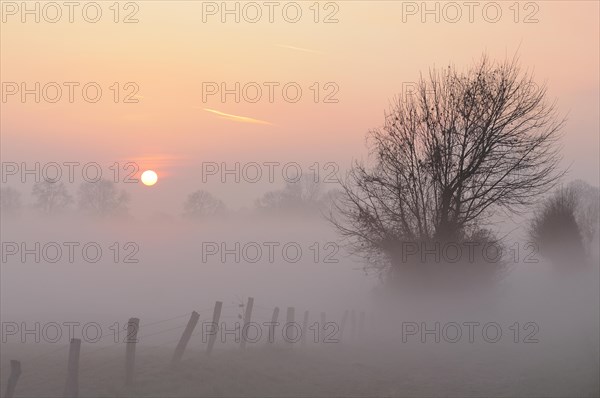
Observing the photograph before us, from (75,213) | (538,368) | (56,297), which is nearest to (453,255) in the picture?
(538,368)

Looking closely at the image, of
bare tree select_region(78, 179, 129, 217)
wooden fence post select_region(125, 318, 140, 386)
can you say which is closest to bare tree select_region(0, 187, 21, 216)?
bare tree select_region(78, 179, 129, 217)

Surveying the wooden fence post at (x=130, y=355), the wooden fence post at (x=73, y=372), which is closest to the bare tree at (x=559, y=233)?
the wooden fence post at (x=130, y=355)

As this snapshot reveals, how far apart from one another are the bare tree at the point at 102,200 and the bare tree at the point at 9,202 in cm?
1461

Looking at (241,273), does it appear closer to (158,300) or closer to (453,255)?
(158,300)

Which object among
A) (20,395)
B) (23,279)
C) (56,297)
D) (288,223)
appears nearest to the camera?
(20,395)

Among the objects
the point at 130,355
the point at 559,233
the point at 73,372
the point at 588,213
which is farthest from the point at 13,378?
the point at 588,213

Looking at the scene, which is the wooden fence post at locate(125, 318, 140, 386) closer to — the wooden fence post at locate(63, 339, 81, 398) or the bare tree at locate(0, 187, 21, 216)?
the wooden fence post at locate(63, 339, 81, 398)

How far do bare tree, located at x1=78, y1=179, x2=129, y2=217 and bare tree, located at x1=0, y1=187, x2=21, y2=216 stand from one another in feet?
47.9

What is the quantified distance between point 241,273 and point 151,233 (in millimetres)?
30933

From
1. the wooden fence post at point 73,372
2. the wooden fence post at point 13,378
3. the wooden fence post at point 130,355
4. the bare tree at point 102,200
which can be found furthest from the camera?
A: the bare tree at point 102,200

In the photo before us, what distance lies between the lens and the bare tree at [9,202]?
436 feet

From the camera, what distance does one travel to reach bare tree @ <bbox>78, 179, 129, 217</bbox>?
131875 millimetres

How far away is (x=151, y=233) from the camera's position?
111562mm

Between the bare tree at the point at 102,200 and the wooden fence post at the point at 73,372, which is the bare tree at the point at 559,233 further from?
the bare tree at the point at 102,200
